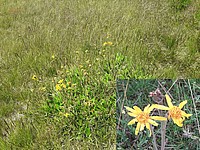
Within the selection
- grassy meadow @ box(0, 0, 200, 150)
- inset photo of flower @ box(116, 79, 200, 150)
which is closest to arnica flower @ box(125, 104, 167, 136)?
inset photo of flower @ box(116, 79, 200, 150)

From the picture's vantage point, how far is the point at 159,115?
1.26 metres

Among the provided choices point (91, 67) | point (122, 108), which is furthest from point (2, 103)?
point (122, 108)

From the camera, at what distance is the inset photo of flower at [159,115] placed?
49.6 inches

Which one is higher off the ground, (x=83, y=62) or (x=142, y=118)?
(x=142, y=118)

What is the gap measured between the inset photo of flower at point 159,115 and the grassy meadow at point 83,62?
48 cm

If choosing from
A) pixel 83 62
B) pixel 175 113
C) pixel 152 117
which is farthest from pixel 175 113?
pixel 83 62

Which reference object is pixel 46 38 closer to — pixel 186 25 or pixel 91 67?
pixel 91 67

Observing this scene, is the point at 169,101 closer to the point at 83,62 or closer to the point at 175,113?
the point at 175,113

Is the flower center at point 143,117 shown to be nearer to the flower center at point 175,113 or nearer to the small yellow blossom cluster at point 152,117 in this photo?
the small yellow blossom cluster at point 152,117

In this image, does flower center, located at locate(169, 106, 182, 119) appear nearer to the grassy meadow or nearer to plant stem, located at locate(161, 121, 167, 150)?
plant stem, located at locate(161, 121, 167, 150)

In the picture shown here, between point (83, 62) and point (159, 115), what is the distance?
2.54 meters

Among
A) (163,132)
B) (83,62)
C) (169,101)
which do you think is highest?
(169,101)

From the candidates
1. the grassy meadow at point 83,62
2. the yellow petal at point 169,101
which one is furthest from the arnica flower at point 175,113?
the grassy meadow at point 83,62

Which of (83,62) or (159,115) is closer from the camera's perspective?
(159,115)
